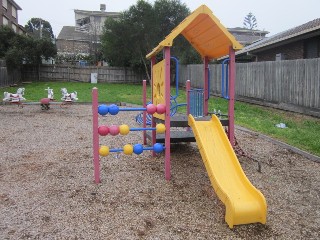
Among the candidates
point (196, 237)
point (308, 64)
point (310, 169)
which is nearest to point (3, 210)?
point (196, 237)

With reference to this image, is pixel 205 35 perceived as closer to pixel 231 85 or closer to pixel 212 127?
pixel 231 85

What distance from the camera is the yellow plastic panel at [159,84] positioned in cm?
562

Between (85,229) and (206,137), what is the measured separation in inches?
94.0

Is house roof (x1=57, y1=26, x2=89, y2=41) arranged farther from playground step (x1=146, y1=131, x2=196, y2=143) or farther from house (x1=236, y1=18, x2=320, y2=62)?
playground step (x1=146, y1=131, x2=196, y2=143)

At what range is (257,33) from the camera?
5631 centimetres

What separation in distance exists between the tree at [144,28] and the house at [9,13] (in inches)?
414

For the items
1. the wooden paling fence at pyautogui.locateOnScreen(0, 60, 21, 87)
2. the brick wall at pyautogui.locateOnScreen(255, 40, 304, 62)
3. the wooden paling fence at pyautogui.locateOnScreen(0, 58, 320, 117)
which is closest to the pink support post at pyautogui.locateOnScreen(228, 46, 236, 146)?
the wooden paling fence at pyautogui.locateOnScreen(0, 58, 320, 117)

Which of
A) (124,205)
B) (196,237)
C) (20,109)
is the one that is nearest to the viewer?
(196,237)

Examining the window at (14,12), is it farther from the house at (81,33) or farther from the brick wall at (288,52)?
the brick wall at (288,52)

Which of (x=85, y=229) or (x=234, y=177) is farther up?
(x=234, y=177)

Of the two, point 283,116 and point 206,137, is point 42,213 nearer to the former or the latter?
point 206,137

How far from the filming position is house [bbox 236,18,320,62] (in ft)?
49.8

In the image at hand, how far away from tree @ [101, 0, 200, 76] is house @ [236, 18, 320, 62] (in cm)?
935

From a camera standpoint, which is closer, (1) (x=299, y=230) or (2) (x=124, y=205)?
(1) (x=299, y=230)
